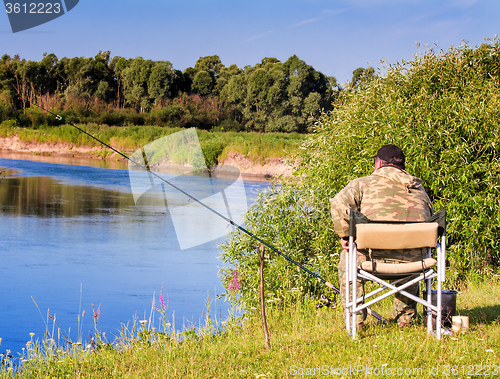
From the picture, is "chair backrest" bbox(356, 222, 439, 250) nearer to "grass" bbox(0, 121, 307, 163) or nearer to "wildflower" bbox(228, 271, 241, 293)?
"wildflower" bbox(228, 271, 241, 293)

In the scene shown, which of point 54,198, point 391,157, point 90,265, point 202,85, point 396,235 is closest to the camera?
point 396,235

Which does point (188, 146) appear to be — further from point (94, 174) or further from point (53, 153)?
point (53, 153)

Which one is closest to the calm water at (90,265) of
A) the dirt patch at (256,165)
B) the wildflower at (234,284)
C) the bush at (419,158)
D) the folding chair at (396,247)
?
the wildflower at (234,284)

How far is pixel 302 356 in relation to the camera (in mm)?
3447

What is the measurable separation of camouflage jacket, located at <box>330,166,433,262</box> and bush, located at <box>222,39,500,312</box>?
2.77 meters

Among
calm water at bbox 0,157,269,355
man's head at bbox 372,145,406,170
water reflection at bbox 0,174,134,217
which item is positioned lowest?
calm water at bbox 0,157,269,355

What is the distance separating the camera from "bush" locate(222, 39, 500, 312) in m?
6.56

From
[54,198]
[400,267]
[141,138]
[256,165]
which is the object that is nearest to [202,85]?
[141,138]

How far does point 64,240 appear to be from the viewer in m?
11.8

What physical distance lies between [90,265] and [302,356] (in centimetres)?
722

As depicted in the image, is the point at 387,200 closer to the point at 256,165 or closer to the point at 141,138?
the point at 256,165

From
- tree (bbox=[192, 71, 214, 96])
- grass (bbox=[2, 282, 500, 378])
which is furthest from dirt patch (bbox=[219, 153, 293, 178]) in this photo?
tree (bbox=[192, 71, 214, 96])

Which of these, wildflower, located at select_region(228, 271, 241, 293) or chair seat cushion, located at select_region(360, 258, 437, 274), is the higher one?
chair seat cushion, located at select_region(360, 258, 437, 274)

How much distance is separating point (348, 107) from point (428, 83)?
127 centimetres
